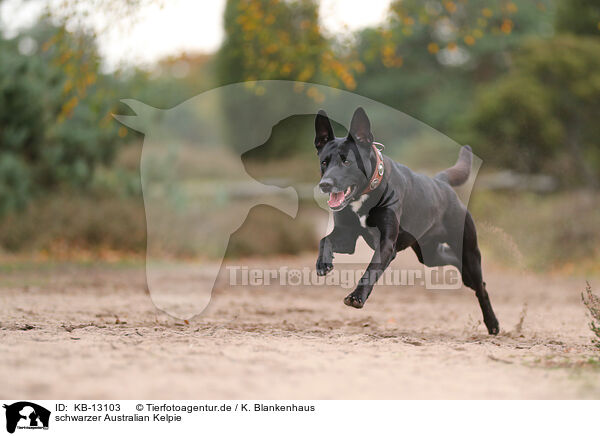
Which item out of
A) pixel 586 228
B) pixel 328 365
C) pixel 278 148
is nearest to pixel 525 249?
pixel 586 228

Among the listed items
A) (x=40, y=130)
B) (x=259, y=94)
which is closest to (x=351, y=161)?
(x=259, y=94)

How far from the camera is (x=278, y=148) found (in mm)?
27297

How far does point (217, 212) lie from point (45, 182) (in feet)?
13.4

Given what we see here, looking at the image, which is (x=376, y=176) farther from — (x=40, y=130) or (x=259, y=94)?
(x=40, y=130)

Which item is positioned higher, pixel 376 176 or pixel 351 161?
pixel 351 161

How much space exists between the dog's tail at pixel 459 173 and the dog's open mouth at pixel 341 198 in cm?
158

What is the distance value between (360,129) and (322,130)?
319 mm

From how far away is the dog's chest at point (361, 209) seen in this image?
5051mm

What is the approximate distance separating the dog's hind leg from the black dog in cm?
16

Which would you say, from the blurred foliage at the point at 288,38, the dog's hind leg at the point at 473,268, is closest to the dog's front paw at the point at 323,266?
Result: the dog's hind leg at the point at 473,268

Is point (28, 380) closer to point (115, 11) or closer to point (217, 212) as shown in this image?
point (115, 11)

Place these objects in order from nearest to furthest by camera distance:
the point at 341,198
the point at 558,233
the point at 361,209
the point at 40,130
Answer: the point at 341,198
the point at 361,209
the point at 558,233
the point at 40,130
